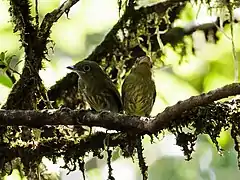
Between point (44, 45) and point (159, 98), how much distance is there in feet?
3.71

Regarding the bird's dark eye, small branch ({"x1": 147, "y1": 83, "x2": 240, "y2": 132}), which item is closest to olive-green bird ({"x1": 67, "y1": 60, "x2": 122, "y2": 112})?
the bird's dark eye

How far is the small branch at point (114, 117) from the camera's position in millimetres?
1561

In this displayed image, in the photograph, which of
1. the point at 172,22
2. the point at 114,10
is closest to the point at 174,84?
the point at 172,22

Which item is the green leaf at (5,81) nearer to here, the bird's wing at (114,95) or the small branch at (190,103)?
the bird's wing at (114,95)

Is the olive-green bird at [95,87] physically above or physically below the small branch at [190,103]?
above

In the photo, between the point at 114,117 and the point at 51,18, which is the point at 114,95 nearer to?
the point at 51,18

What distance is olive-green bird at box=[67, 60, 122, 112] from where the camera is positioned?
2.41 m

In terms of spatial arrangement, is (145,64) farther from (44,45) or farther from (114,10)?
(114,10)

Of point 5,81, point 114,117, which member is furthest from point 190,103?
point 5,81

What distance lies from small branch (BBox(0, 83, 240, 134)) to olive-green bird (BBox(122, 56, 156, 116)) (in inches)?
24.8

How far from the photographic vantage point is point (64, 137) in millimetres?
2059

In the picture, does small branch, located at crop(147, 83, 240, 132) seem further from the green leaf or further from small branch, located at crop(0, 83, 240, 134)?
the green leaf

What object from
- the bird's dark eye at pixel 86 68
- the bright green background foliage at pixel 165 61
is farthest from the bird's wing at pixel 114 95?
the bright green background foliage at pixel 165 61

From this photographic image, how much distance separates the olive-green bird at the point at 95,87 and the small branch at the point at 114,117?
604 mm
